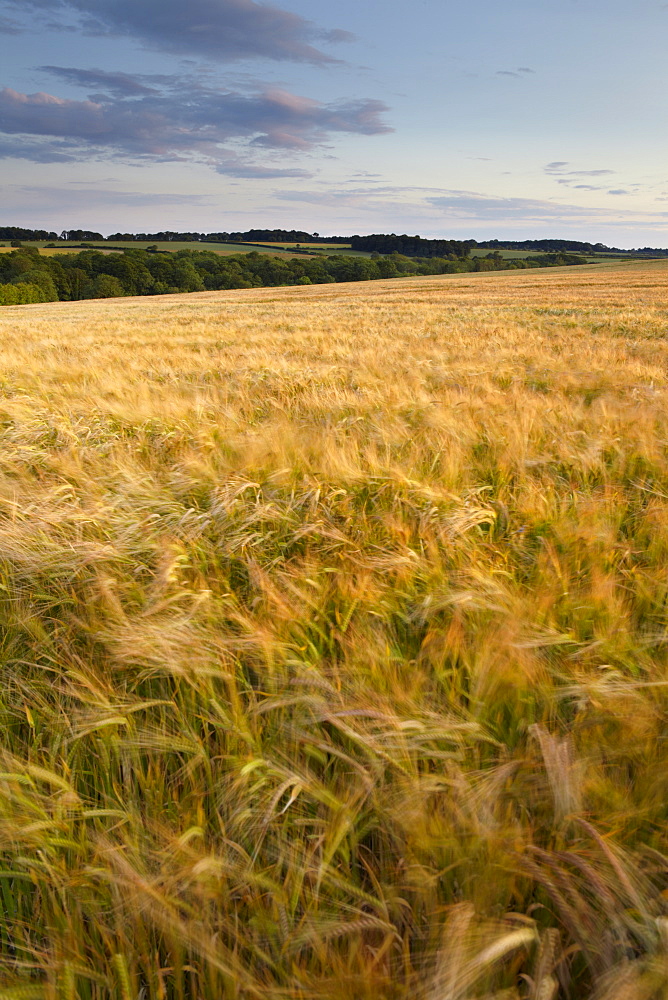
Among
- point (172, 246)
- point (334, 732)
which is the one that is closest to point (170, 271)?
point (172, 246)

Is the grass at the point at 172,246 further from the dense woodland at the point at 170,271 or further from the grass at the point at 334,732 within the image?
the grass at the point at 334,732

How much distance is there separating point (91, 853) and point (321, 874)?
49 cm

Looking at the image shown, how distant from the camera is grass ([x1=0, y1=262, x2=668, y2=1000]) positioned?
881 mm

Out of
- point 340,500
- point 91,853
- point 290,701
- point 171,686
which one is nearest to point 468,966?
point 290,701

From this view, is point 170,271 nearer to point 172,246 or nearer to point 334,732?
point 172,246

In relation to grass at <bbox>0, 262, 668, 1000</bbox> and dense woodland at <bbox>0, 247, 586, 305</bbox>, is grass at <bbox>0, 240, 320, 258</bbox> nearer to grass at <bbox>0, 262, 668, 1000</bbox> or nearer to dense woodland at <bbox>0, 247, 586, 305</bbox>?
dense woodland at <bbox>0, 247, 586, 305</bbox>

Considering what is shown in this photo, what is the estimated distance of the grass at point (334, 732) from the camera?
0.88 m

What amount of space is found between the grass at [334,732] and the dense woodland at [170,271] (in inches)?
2909

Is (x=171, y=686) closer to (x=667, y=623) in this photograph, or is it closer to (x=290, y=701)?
(x=290, y=701)

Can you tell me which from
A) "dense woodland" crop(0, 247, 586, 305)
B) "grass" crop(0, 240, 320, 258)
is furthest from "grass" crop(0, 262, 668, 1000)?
"grass" crop(0, 240, 320, 258)

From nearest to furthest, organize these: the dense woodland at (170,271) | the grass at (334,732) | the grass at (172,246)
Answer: the grass at (334,732) → the dense woodland at (170,271) → the grass at (172,246)

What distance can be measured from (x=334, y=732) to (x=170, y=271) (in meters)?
89.1

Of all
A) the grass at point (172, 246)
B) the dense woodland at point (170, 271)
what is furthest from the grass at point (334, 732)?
the grass at point (172, 246)

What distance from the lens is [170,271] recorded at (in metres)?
80.0
